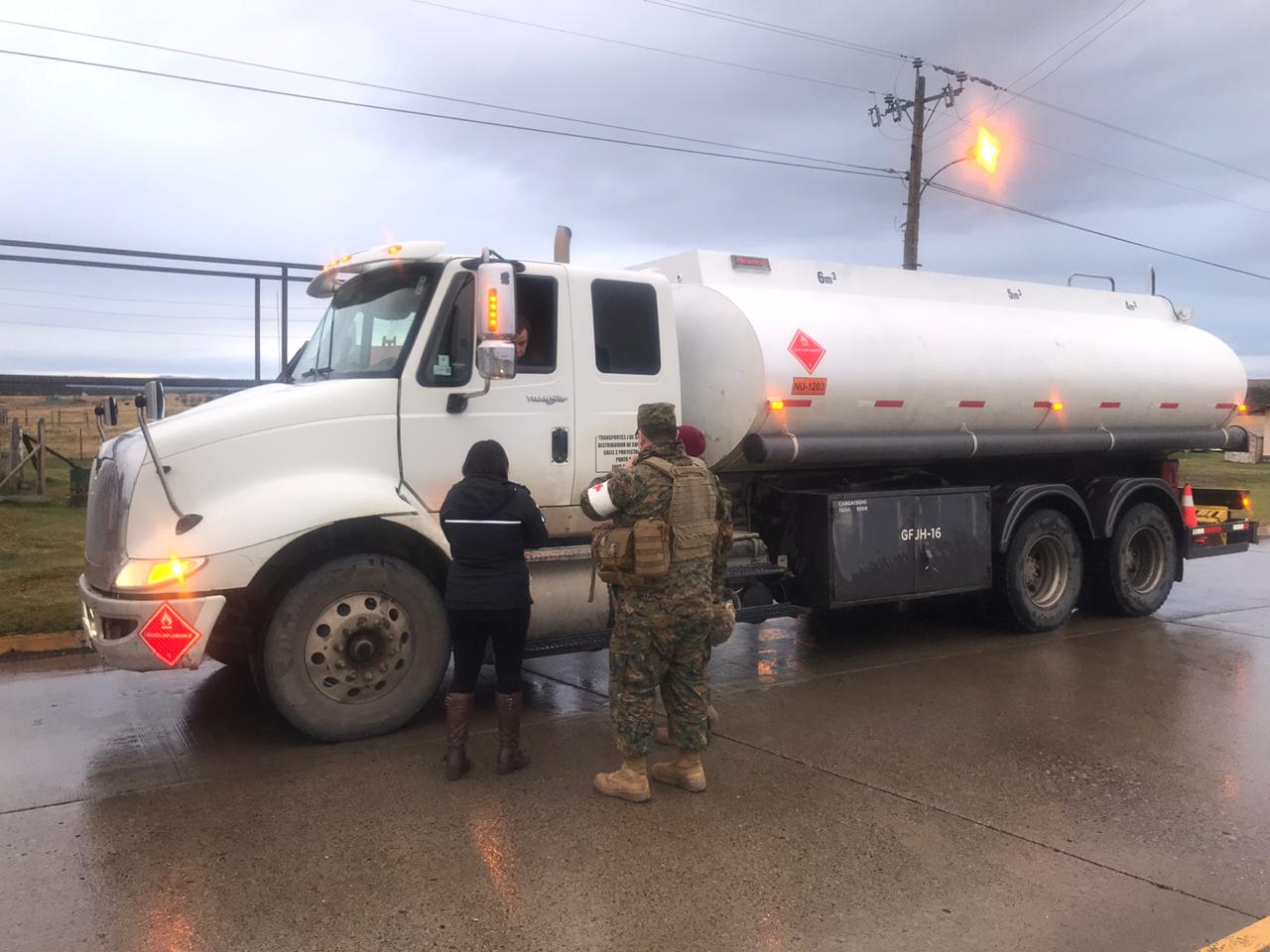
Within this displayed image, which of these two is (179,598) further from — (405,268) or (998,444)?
(998,444)

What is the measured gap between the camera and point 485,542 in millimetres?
5039

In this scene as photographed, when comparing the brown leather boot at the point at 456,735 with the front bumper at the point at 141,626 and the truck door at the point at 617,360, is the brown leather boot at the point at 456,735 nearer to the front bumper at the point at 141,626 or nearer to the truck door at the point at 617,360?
the front bumper at the point at 141,626

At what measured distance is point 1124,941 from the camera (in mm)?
3588

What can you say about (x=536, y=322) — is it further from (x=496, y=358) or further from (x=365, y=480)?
(x=365, y=480)

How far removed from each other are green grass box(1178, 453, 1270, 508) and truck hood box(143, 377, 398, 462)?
20395mm

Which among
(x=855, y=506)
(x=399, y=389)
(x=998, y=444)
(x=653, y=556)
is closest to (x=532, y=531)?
(x=653, y=556)

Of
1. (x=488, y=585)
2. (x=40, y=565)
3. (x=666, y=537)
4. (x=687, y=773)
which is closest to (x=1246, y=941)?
(x=687, y=773)

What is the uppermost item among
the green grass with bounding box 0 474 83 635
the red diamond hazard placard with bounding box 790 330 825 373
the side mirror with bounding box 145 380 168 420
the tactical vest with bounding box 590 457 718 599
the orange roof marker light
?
the orange roof marker light

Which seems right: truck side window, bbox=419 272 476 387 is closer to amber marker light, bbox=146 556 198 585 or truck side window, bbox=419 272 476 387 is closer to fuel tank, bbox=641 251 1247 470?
amber marker light, bbox=146 556 198 585

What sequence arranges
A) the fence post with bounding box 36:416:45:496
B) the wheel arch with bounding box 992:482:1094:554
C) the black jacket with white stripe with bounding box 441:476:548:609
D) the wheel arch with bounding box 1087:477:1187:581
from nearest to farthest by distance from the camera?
the black jacket with white stripe with bounding box 441:476:548:609 < the wheel arch with bounding box 992:482:1094:554 < the wheel arch with bounding box 1087:477:1187:581 < the fence post with bounding box 36:416:45:496

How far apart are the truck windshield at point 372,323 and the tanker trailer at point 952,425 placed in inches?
80.0

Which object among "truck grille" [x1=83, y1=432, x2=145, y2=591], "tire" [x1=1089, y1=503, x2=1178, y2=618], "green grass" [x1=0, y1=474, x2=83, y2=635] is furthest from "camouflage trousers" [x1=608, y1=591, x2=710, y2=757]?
"tire" [x1=1089, y1=503, x2=1178, y2=618]

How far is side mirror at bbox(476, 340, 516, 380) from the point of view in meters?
5.42

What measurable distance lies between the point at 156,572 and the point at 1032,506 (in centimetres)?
691
